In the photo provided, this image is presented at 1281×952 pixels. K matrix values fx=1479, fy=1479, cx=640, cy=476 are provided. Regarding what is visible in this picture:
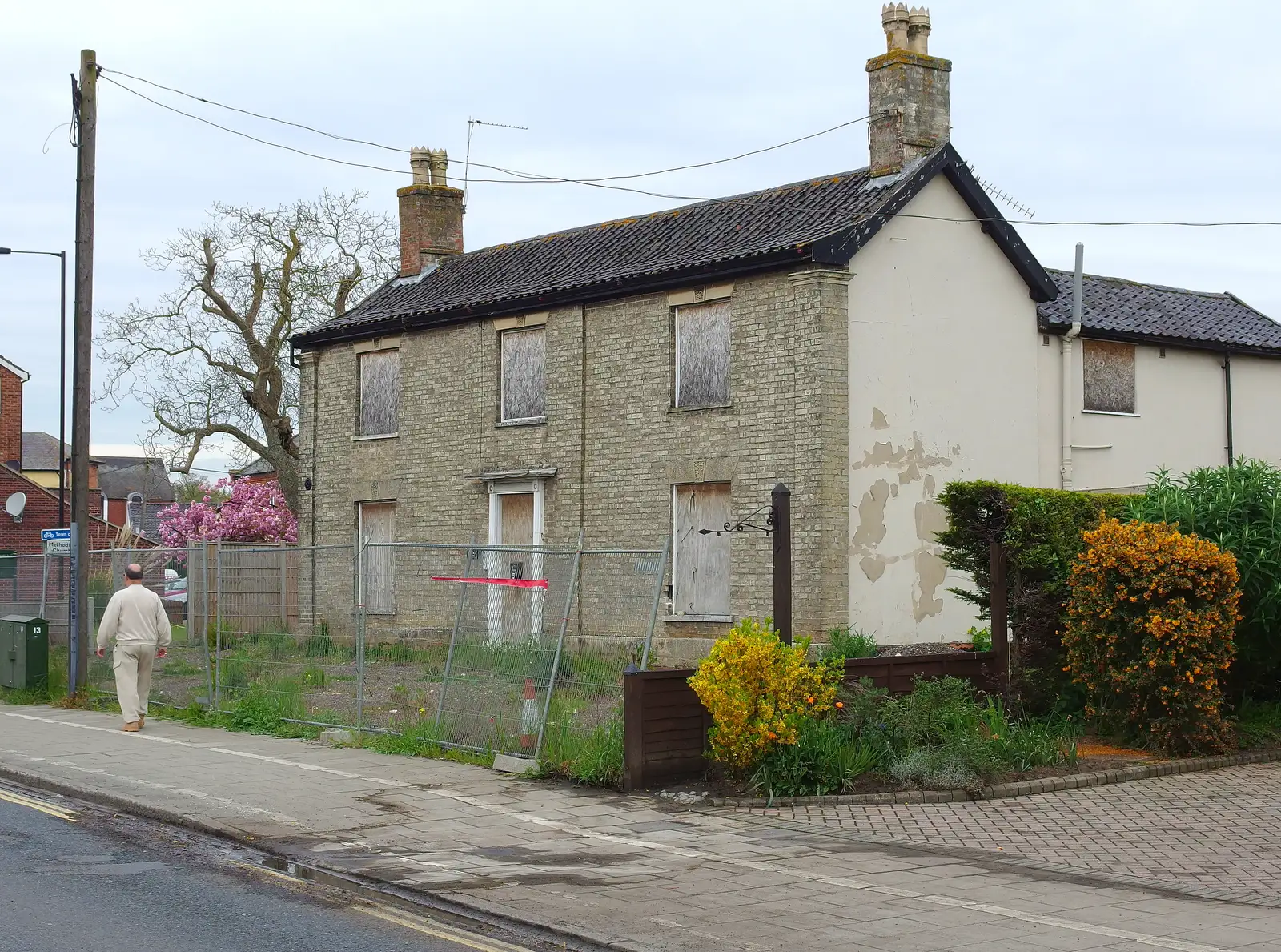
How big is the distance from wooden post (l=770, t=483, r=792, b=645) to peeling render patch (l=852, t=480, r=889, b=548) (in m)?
6.74

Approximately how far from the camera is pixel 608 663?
1243cm

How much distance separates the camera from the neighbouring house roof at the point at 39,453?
2356 inches

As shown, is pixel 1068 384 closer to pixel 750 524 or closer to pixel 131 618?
pixel 750 524

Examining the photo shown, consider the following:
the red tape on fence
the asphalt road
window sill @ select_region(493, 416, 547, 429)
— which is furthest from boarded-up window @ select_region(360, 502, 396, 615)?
the asphalt road

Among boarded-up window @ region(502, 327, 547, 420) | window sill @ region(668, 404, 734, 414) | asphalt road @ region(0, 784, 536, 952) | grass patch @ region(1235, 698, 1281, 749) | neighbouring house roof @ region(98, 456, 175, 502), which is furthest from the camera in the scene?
neighbouring house roof @ region(98, 456, 175, 502)

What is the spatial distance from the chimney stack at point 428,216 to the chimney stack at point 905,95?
396 inches

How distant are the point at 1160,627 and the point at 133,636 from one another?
10.3m

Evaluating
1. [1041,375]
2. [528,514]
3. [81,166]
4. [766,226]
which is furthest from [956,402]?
[81,166]

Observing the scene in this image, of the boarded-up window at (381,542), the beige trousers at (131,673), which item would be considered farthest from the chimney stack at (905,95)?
the beige trousers at (131,673)

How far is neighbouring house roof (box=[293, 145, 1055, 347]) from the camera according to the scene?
20016mm

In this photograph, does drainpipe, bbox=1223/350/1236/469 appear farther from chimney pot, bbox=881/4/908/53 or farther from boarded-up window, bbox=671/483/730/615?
boarded-up window, bbox=671/483/730/615

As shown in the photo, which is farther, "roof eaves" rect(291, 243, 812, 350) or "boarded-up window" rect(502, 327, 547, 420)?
"boarded-up window" rect(502, 327, 547, 420)

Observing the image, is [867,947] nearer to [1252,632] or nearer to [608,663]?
[608,663]

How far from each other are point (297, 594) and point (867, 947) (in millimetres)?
11142
